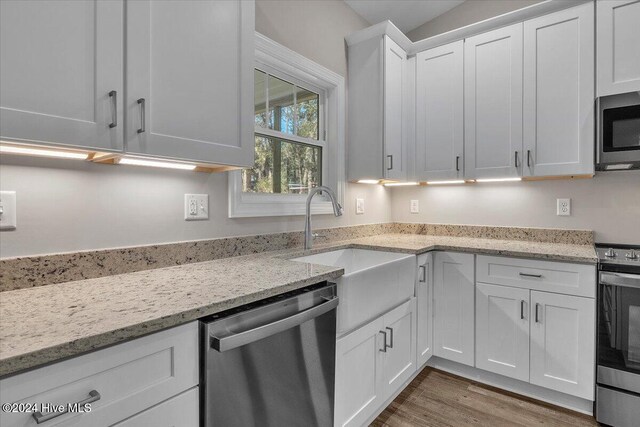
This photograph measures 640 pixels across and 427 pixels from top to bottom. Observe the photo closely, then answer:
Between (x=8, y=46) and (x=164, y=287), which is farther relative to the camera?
(x=164, y=287)

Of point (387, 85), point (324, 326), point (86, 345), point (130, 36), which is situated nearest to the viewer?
point (86, 345)

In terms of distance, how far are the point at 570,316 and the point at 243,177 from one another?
78.1 inches

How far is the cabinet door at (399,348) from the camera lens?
5.94 ft

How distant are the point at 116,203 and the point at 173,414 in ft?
2.80

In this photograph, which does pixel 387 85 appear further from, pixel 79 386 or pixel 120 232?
pixel 79 386

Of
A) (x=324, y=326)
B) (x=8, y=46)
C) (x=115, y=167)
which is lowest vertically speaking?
(x=324, y=326)

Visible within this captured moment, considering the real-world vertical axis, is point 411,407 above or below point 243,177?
below

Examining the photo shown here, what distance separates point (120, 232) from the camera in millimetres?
1379

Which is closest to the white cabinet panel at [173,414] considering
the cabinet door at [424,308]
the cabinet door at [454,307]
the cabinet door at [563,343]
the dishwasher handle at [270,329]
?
the dishwasher handle at [270,329]

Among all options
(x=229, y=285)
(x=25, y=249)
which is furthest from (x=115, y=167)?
(x=229, y=285)

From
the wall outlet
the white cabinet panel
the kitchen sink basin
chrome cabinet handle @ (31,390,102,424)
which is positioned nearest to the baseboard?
the kitchen sink basin

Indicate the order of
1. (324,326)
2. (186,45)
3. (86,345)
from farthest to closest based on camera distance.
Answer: (324,326), (186,45), (86,345)

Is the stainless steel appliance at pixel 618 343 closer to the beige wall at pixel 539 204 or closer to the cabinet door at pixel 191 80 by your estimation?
the beige wall at pixel 539 204

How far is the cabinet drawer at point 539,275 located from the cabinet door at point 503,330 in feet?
0.18
